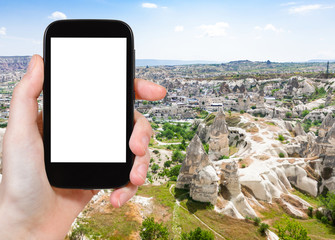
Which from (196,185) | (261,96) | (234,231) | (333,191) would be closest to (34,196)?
(234,231)

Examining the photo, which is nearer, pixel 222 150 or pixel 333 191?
pixel 333 191

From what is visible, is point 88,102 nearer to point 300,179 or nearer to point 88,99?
point 88,99

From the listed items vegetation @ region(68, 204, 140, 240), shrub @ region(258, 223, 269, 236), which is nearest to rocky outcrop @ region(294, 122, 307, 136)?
Answer: shrub @ region(258, 223, 269, 236)

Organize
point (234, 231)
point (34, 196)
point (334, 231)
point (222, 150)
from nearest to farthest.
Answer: point (34, 196), point (234, 231), point (334, 231), point (222, 150)

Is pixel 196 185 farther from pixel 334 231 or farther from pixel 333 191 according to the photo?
pixel 333 191

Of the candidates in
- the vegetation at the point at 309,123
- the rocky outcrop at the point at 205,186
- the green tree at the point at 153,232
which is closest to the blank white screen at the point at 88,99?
the green tree at the point at 153,232

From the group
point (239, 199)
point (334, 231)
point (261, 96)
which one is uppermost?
point (261, 96)

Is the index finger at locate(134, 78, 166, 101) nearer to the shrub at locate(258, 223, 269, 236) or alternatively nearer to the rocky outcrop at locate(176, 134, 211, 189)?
the shrub at locate(258, 223, 269, 236)

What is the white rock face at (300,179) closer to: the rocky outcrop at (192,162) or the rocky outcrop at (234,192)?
the rocky outcrop at (234,192)

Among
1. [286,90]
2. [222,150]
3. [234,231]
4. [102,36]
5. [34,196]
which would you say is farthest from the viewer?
[286,90]
